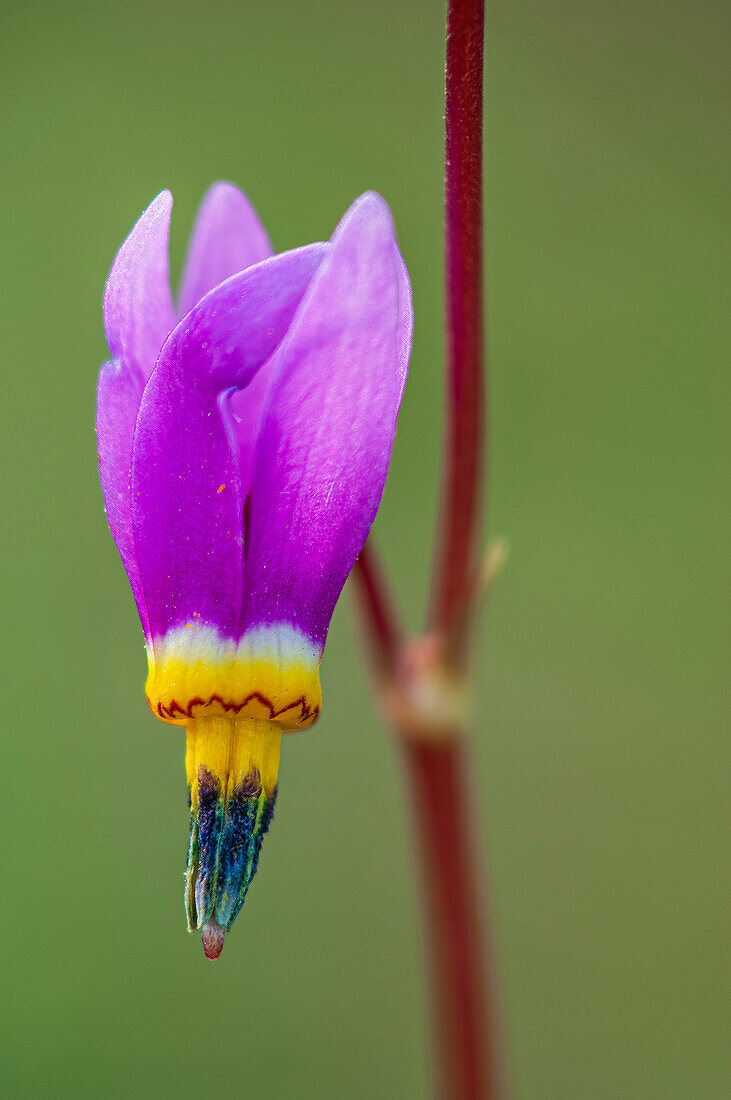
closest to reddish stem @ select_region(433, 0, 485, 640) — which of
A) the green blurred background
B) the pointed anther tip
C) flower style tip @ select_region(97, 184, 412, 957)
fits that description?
flower style tip @ select_region(97, 184, 412, 957)

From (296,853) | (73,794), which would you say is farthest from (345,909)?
(73,794)

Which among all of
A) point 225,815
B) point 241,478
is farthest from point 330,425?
point 225,815

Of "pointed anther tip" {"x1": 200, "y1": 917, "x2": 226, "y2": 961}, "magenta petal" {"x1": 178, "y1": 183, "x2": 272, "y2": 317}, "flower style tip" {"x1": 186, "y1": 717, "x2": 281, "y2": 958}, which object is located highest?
"magenta petal" {"x1": 178, "y1": 183, "x2": 272, "y2": 317}

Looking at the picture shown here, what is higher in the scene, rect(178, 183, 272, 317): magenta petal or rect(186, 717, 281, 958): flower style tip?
rect(178, 183, 272, 317): magenta petal

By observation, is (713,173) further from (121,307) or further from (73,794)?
(121,307)

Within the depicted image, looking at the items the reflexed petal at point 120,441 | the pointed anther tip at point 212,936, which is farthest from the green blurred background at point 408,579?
the reflexed petal at point 120,441

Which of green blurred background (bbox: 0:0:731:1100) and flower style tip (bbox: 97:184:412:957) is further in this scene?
green blurred background (bbox: 0:0:731:1100)

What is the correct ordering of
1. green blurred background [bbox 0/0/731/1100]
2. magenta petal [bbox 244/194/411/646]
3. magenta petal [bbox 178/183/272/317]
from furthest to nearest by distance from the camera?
1. green blurred background [bbox 0/0/731/1100]
2. magenta petal [bbox 178/183/272/317]
3. magenta petal [bbox 244/194/411/646]

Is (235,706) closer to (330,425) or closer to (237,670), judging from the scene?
(237,670)

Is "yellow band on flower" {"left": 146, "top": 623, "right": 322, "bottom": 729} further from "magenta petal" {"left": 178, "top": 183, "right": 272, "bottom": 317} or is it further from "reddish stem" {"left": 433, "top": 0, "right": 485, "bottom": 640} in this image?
"magenta petal" {"left": 178, "top": 183, "right": 272, "bottom": 317}
